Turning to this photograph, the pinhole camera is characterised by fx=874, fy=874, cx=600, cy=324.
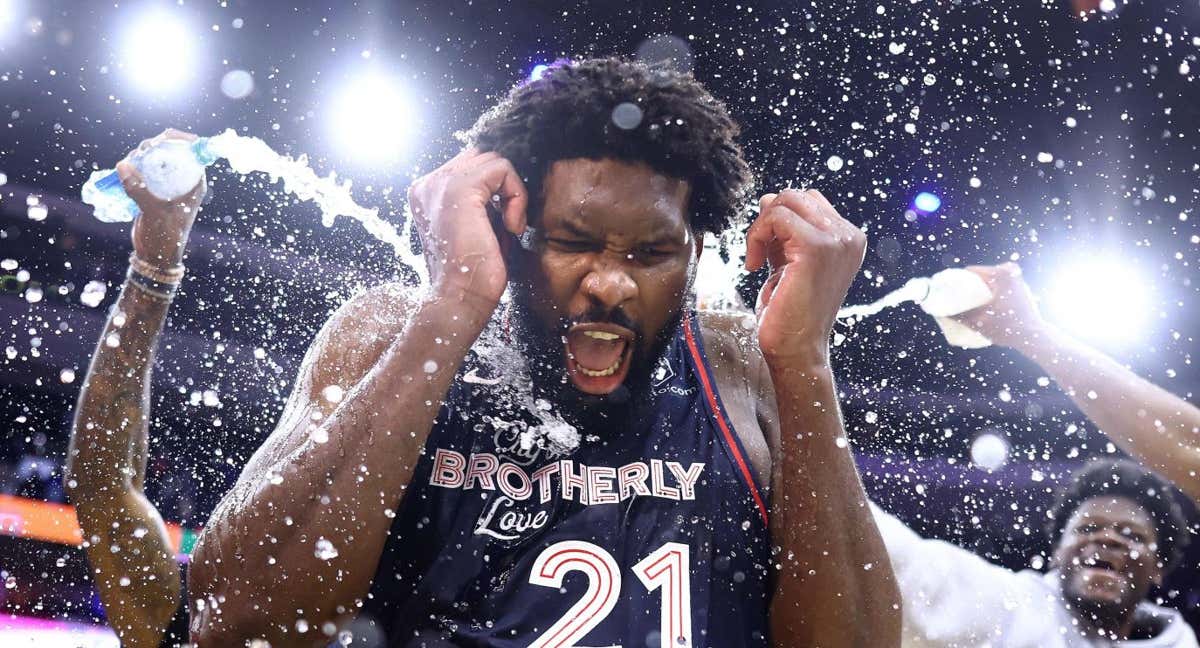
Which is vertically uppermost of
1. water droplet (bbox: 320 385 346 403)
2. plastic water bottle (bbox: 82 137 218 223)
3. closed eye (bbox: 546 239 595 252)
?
plastic water bottle (bbox: 82 137 218 223)

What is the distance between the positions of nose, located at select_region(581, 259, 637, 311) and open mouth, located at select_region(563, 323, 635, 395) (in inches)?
3.6

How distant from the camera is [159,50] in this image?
7.14 metres

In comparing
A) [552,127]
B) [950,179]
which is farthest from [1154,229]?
[552,127]

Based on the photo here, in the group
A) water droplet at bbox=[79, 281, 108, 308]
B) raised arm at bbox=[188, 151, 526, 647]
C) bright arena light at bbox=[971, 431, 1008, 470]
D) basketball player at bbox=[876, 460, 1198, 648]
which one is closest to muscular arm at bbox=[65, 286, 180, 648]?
raised arm at bbox=[188, 151, 526, 647]

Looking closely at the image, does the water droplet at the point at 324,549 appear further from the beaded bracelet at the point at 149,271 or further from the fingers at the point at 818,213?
the beaded bracelet at the point at 149,271

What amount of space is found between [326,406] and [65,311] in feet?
32.3

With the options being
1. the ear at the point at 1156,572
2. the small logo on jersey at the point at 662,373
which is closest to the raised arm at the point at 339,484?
the small logo on jersey at the point at 662,373

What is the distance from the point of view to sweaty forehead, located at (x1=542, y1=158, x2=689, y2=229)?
6.83 feet

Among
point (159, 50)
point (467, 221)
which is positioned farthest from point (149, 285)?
point (159, 50)

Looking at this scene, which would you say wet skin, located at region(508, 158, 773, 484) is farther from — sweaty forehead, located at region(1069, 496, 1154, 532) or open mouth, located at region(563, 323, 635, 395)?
sweaty forehead, located at region(1069, 496, 1154, 532)

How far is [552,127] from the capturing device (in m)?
2.31

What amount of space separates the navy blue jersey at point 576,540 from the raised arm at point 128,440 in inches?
56.3

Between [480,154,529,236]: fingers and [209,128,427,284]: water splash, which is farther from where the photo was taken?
[209,128,427,284]: water splash

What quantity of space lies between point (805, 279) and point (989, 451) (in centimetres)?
1026
